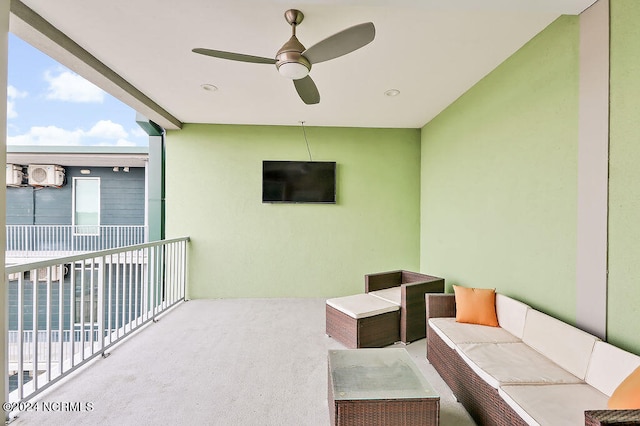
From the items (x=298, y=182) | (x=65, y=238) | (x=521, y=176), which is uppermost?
(x=298, y=182)

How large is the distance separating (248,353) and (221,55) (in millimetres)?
2643

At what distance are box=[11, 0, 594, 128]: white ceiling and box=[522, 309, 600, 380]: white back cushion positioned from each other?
6.80ft

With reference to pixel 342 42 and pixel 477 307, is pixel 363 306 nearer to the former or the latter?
pixel 477 307

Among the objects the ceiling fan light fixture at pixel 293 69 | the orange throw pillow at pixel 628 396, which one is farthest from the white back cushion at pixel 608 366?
the ceiling fan light fixture at pixel 293 69

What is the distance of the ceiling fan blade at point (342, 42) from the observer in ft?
5.65

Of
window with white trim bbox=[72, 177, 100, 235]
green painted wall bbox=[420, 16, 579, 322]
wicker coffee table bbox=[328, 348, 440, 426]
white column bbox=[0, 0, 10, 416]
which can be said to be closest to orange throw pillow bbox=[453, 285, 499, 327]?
green painted wall bbox=[420, 16, 579, 322]

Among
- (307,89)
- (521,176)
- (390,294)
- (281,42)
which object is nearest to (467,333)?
(390,294)

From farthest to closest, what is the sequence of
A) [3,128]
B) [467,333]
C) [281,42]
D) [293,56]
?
1. [281,42]
2. [467,333]
3. [293,56]
4. [3,128]

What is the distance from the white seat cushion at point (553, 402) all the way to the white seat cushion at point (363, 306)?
1.39 metres

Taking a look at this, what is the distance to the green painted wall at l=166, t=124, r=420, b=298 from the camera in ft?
15.1

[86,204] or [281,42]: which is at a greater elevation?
[281,42]

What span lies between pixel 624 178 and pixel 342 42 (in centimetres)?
187

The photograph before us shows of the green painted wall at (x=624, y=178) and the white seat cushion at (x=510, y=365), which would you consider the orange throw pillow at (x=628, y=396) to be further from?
the green painted wall at (x=624, y=178)

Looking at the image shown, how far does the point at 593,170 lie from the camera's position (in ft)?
5.98
